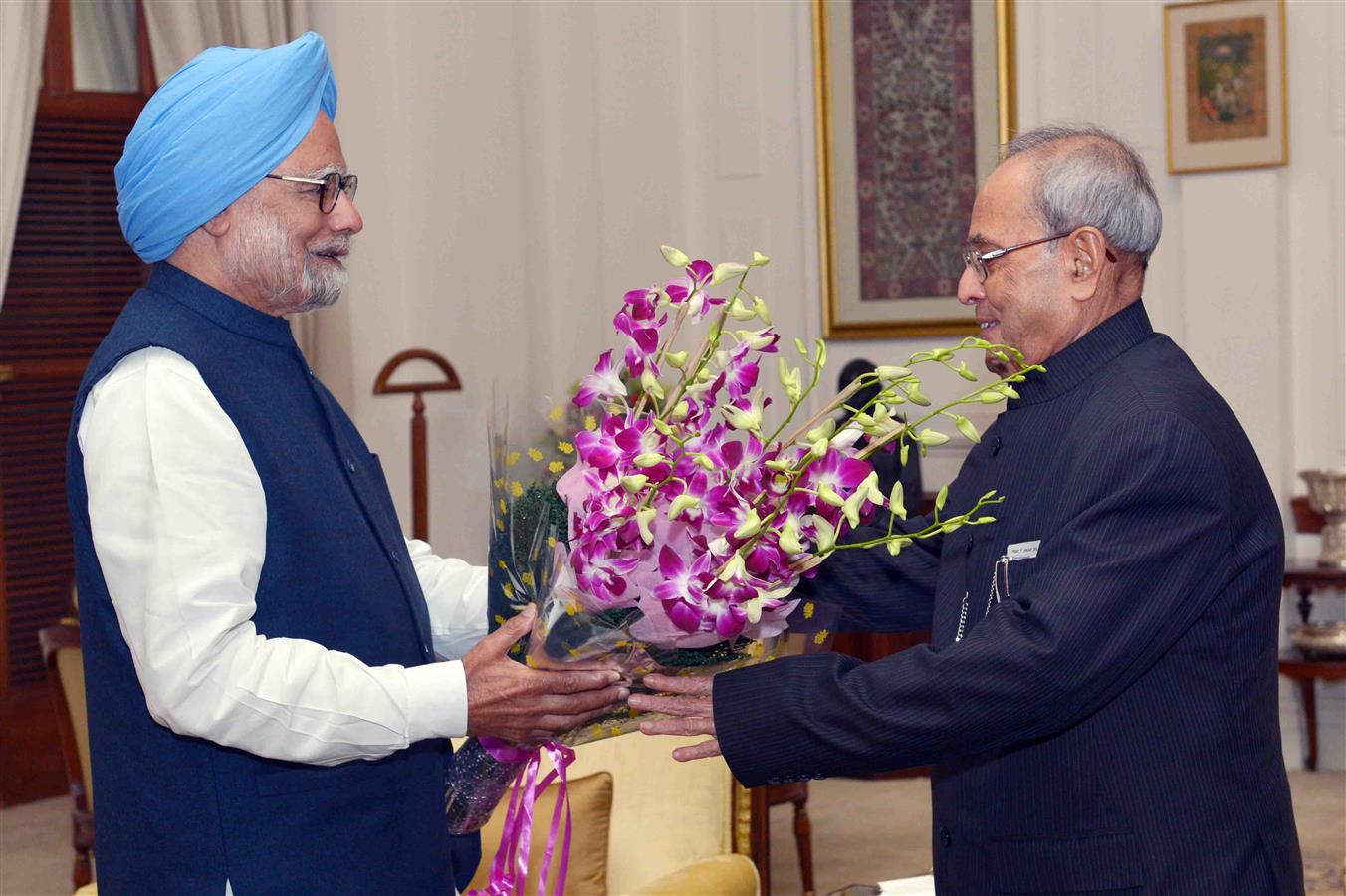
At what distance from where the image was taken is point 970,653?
1.79 m

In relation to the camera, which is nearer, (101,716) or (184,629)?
(184,629)

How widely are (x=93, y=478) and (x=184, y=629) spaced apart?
211 millimetres

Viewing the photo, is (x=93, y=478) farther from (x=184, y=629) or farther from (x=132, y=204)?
(x=132, y=204)

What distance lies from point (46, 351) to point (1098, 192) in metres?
4.93

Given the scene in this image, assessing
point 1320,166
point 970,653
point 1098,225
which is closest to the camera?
point 970,653

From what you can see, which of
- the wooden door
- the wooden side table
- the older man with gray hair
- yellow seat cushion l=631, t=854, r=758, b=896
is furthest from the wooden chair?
the wooden side table

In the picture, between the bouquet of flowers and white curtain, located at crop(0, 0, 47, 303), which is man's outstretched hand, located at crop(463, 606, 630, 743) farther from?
white curtain, located at crop(0, 0, 47, 303)

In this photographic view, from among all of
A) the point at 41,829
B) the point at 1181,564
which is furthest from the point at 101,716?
the point at 41,829

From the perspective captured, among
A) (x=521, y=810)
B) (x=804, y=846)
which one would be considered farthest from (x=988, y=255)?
(x=804, y=846)

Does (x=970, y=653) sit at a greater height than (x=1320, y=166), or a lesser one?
lesser

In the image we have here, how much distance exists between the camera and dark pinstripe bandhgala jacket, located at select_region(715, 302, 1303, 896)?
1.75m

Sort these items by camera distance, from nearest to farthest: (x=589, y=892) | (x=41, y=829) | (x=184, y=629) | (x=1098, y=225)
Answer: (x=184, y=629), (x=1098, y=225), (x=589, y=892), (x=41, y=829)

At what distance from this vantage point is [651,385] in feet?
5.50

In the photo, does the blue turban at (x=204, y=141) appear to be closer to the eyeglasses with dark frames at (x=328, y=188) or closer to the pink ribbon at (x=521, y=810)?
the eyeglasses with dark frames at (x=328, y=188)
